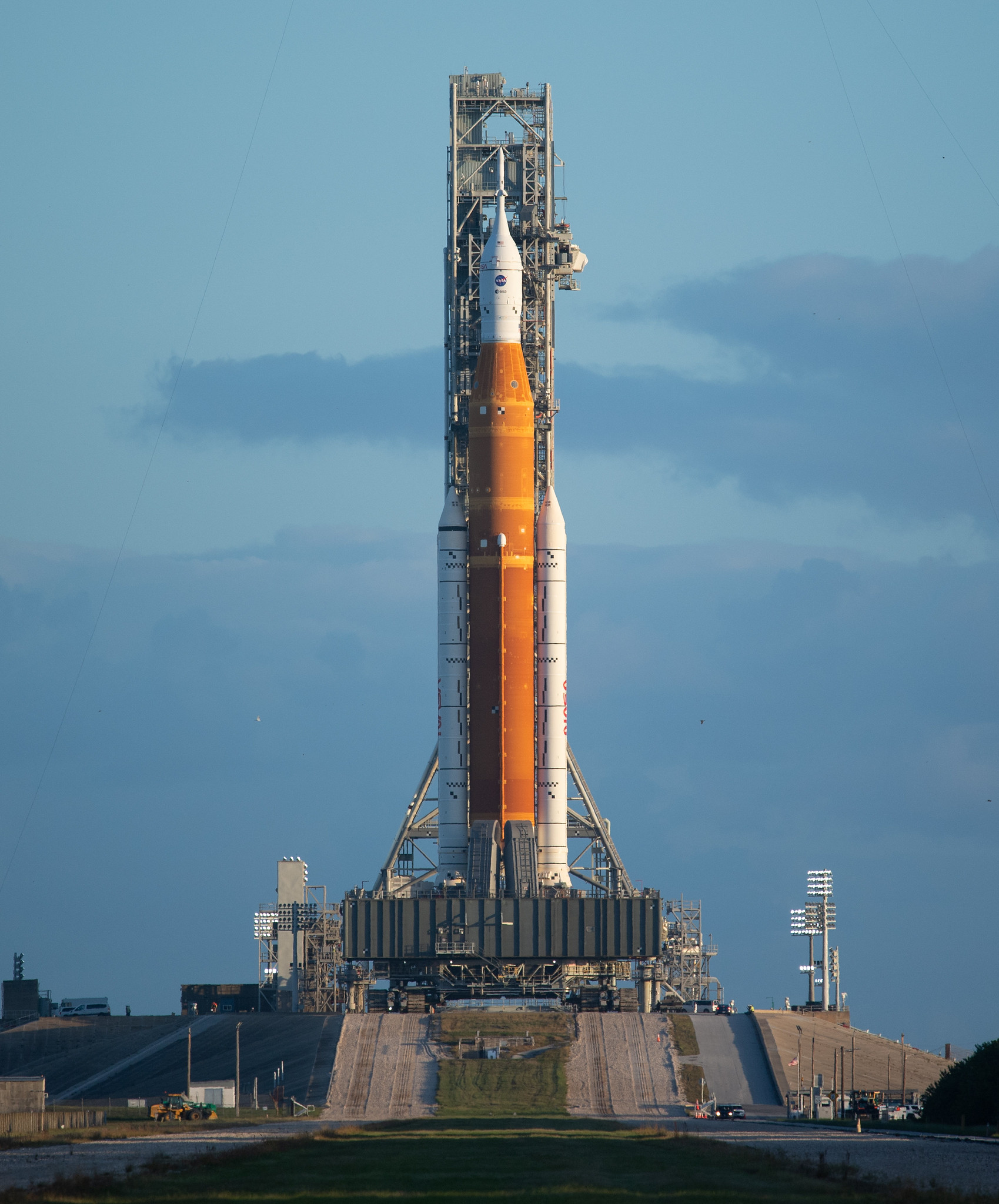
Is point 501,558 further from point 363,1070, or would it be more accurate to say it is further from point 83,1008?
point 83,1008

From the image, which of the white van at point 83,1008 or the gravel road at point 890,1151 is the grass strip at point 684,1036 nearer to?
the gravel road at point 890,1151

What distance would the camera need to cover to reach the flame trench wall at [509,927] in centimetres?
8362

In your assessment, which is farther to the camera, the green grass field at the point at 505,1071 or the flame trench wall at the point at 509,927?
the flame trench wall at the point at 509,927

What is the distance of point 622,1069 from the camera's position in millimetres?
75750

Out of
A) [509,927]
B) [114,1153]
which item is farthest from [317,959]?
[114,1153]

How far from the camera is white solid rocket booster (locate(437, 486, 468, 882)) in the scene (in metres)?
85.4

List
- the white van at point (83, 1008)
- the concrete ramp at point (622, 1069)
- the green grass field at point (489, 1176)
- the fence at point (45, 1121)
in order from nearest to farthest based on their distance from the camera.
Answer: the green grass field at point (489, 1176)
the fence at point (45, 1121)
the concrete ramp at point (622, 1069)
the white van at point (83, 1008)

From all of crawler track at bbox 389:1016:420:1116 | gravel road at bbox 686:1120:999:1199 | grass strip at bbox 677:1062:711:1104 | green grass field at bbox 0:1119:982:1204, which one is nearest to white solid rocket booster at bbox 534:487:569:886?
crawler track at bbox 389:1016:420:1116

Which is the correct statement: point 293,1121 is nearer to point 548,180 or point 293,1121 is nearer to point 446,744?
point 446,744

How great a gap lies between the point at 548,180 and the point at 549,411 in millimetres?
12432

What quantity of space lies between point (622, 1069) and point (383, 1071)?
9715 millimetres

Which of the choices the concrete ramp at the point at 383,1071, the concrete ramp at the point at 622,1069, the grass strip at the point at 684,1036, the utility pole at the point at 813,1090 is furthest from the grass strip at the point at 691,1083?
the concrete ramp at the point at 383,1071

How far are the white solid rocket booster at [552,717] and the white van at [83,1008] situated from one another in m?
32.9

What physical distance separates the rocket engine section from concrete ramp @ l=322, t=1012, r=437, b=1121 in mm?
10347
